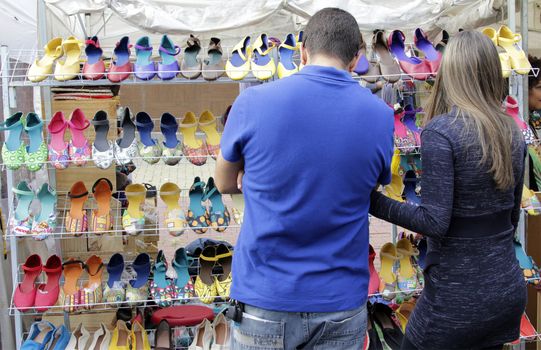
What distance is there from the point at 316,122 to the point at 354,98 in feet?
0.49

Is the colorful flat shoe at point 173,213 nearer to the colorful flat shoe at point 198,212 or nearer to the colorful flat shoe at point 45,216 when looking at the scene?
the colorful flat shoe at point 198,212

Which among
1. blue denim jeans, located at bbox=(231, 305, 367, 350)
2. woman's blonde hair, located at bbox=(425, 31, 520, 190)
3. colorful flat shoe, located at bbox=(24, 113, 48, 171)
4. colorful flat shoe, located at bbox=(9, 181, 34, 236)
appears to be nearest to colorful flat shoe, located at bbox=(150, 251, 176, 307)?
colorful flat shoe, located at bbox=(9, 181, 34, 236)

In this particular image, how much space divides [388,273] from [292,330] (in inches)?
72.7

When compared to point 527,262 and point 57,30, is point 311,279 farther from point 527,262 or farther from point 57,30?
point 57,30

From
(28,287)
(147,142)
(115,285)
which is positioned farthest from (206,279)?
(28,287)

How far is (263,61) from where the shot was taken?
3352mm

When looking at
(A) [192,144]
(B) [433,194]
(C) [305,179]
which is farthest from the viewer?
(A) [192,144]

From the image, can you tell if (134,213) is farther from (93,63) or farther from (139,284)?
(93,63)

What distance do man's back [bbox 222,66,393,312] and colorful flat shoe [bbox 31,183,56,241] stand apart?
5.69 feet

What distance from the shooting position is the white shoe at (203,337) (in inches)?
138

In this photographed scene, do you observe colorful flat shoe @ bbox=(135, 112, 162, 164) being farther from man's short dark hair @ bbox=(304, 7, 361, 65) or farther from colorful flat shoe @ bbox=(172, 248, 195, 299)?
man's short dark hair @ bbox=(304, 7, 361, 65)

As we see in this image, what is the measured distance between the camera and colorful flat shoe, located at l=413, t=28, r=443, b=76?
132 inches

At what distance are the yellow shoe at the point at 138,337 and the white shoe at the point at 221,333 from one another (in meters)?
0.38

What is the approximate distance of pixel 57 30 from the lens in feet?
14.8
